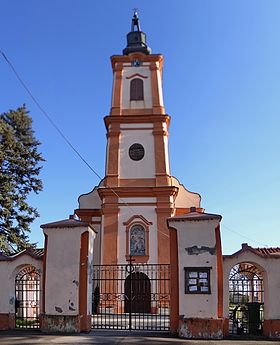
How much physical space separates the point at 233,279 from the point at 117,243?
1479cm

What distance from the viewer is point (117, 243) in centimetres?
2917

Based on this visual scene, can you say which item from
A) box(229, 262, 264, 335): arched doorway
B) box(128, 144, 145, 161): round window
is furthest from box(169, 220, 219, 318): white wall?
box(128, 144, 145, 161): round window

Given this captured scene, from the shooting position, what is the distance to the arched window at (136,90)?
33156mm

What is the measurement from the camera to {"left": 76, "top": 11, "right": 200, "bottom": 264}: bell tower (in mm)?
29250

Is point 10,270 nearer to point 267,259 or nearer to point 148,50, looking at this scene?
point 267,259

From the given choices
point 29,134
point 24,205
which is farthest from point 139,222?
point 29,134

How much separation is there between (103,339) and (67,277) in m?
2.64

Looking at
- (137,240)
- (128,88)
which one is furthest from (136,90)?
(137,240)

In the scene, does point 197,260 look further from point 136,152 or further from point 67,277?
point 136,152

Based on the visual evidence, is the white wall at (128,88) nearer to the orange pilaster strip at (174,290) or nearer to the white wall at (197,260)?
the white wall at (197,260)

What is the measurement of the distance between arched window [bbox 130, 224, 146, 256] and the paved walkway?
47.7ft

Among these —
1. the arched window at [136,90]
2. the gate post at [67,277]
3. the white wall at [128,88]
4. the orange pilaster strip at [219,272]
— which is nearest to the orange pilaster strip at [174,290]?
the orange pilaster strip at [219,272]

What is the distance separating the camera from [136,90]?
33375mm

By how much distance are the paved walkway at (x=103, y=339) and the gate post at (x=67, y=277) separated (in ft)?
2.13
